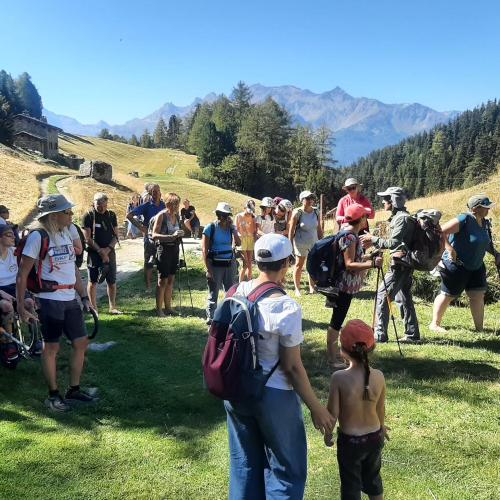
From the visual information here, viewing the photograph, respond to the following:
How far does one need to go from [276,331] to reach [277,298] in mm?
199

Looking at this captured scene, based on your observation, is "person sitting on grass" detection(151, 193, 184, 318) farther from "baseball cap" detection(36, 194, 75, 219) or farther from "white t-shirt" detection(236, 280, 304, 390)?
"white t-shirt" detection(236, 280, 304, 390)

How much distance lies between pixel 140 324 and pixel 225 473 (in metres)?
4.90

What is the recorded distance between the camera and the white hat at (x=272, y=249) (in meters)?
3.10

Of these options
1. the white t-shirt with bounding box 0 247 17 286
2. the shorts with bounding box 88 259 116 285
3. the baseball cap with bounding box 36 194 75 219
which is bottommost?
the shorts with bounding box 88 259 116 285

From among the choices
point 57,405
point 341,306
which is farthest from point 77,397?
point 341,306

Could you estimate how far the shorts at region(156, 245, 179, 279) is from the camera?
8.70 m

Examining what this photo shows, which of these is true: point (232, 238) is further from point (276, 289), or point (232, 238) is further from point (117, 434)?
point (276, 289)

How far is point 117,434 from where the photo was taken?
15.9ft

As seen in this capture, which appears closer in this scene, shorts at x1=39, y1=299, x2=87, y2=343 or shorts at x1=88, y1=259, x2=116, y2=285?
shorts at x1=39, y1=299, x2=87, y2=343

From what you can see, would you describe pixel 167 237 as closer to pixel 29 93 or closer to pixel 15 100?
pixel 15 100

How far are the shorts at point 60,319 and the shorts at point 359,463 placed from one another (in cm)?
320

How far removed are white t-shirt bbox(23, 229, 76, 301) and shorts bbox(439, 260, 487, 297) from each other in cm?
512

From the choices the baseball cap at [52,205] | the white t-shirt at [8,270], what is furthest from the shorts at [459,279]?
the white t-shirt at [8,270]

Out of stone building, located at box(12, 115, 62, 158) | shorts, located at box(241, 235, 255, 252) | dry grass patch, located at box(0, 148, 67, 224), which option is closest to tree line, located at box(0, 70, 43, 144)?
stone building, located at box(12, 115, 62, 158)
